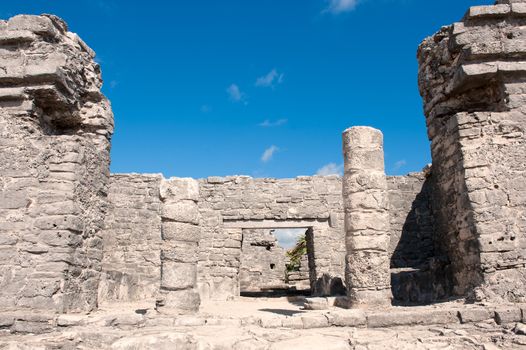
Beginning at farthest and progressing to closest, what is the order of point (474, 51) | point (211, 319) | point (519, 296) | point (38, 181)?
point (474, 51), point (38, 181), point (519, 296), point (211, 319)

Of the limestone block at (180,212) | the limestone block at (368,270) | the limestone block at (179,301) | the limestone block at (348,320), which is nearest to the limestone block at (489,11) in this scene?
the limestone block at (368,270)

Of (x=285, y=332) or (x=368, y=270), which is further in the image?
(x=368, y=270)

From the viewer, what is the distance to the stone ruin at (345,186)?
229 inches

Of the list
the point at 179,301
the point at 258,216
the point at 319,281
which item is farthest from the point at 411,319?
the point at 258,216

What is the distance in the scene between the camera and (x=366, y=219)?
6.79 metres

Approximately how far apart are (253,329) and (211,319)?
0.66 m

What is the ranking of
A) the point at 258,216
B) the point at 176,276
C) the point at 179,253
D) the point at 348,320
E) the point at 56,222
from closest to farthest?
the point at 348,320 < the point at 56,222 < the point at 176,276 < the point at 179,253 < the point at 258,216

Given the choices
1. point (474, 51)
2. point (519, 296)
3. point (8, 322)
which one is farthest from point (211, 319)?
point (474, 51)

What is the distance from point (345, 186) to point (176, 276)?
118 inches

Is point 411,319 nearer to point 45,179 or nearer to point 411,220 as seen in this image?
point 45,179

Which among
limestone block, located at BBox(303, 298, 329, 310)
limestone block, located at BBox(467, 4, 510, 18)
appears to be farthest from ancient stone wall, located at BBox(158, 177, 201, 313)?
limestone block, located at BBox(467, 4, 510, 18)

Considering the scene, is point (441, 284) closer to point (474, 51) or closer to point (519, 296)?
point (519, 296)

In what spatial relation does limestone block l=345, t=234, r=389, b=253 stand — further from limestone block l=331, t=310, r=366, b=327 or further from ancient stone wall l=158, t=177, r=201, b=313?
ancient stone wall l=158, t=177, r=201, b=313

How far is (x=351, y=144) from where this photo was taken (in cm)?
702
